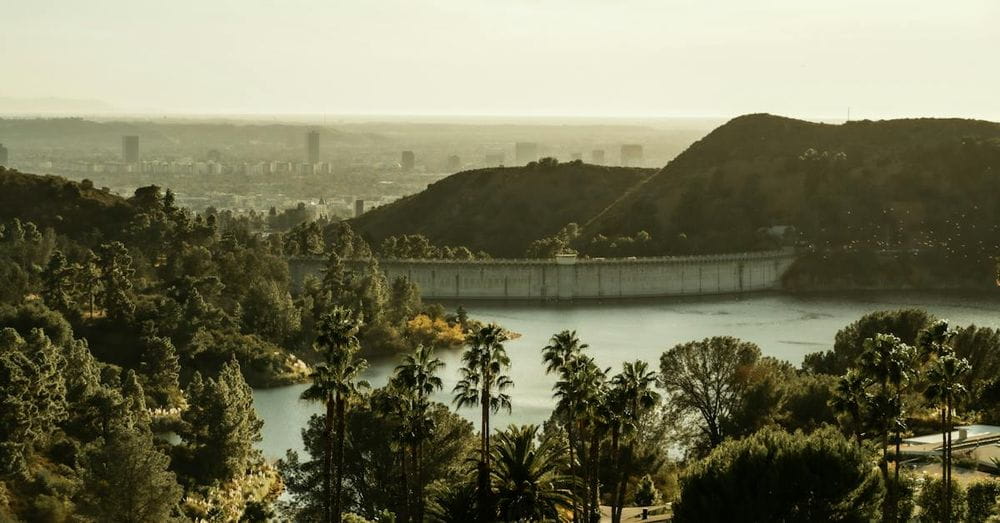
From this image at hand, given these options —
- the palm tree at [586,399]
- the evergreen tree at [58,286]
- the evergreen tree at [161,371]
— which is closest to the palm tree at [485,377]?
the palm tree at [586,399]

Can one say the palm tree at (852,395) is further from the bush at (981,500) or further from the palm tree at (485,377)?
the palm tree at (485,377)

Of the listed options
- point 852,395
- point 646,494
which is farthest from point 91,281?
point 852,395

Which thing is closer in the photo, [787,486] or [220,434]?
[787,486]

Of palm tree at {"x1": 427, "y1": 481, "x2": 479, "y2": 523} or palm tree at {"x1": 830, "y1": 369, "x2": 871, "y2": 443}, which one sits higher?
palm tree at {"x1": 830, "y1": 369, "x2": 871, "y2": 443}

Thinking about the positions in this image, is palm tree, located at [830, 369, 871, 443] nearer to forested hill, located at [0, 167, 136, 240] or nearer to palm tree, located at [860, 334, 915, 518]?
palm tree, located at [860, 334, 915, 518]

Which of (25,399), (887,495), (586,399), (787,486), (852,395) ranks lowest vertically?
(887,495)

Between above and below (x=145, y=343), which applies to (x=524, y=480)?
above

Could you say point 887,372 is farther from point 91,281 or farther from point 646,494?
point 91,281

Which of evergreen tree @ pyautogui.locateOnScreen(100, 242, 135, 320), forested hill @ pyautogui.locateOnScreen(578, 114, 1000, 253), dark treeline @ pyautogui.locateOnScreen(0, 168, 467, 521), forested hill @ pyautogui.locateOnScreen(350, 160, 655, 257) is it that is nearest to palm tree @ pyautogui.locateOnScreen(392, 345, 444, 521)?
dark treeline @ pyautogui.locateOnScreen(0, 168, 467, 521)
